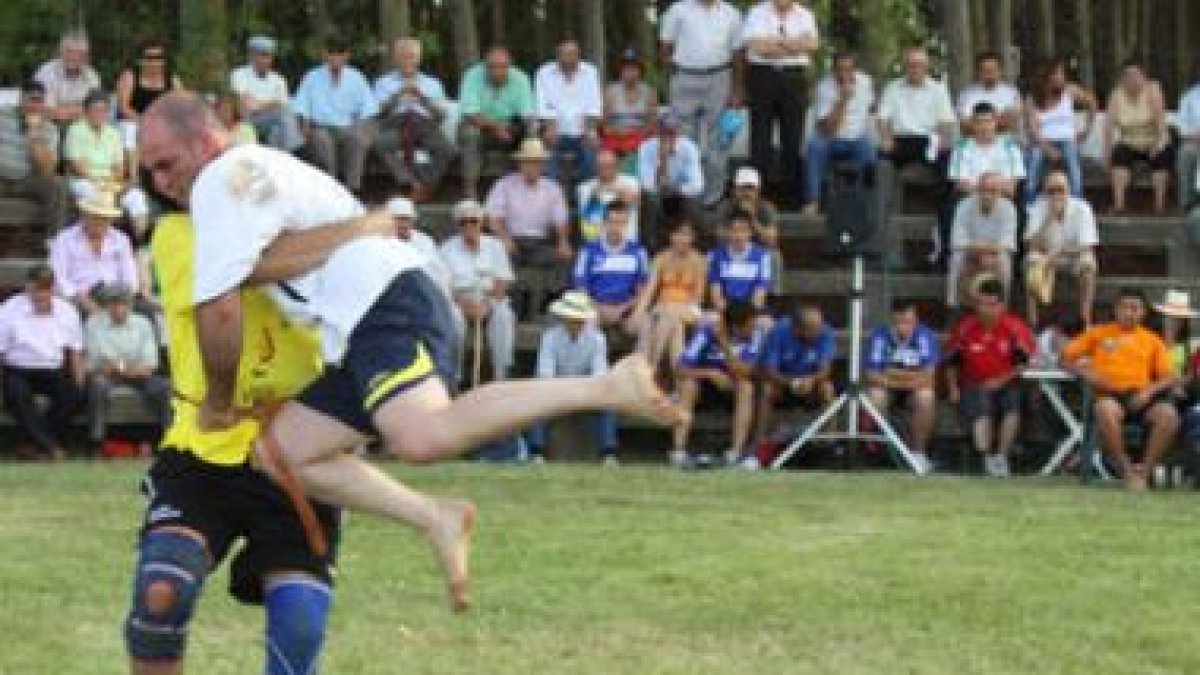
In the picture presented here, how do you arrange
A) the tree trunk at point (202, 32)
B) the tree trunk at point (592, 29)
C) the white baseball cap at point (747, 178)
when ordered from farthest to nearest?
the tree trunk at point (592, 29) < the tree trunk at point (202, 32) < the white baseball cap at point (747, 178)

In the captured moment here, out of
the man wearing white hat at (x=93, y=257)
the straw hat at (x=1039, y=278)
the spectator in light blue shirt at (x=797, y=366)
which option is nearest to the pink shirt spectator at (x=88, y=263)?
the man wearing white hat at (x=93, y=257)

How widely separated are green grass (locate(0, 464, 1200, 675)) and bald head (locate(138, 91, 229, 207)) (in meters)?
3.15

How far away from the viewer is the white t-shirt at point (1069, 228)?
1955cm

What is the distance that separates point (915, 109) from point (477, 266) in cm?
392

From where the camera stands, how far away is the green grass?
33.8 ft

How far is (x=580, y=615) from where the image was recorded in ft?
36.7

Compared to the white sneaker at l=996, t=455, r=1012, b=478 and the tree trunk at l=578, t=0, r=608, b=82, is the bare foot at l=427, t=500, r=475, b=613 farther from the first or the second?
the tree trunk at l=578, t=0, r=608, b=82

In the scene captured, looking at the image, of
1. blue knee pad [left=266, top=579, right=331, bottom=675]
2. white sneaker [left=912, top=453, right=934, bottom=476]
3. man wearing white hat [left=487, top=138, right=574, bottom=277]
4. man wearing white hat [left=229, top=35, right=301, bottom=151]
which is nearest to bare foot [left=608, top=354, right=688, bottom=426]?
blue knee pad [left=266, top=579, right=331, bottom=675]

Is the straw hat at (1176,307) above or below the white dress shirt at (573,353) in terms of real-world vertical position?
above

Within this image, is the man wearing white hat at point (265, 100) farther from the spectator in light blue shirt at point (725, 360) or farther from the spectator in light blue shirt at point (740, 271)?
the spectator in light blue shirt at point (725, 360)

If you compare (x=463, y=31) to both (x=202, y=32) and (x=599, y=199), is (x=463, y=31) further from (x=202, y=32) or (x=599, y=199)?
(x=599, y=199)

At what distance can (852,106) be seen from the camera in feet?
68.9

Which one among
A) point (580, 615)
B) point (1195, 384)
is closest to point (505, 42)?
point (1195, 384)

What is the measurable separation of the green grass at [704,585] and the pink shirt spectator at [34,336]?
2.46 m
